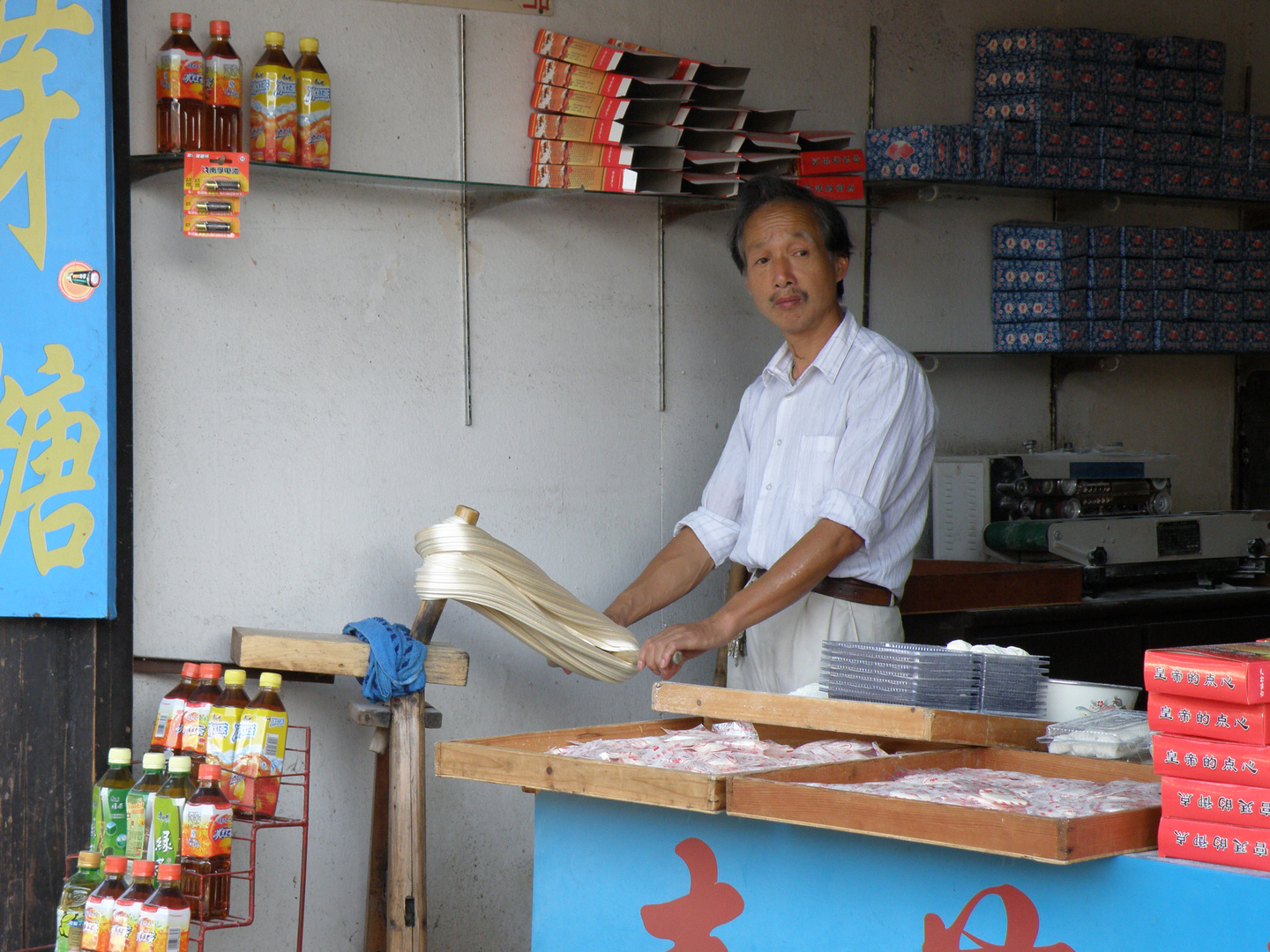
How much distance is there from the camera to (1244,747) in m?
1.55

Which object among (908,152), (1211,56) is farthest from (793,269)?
(1211,56)

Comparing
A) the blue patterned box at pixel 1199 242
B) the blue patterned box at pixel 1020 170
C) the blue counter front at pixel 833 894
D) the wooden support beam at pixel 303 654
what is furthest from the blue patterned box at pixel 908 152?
the blue counter front at pixel 833 894

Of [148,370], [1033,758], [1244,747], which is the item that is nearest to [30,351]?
[148,370]

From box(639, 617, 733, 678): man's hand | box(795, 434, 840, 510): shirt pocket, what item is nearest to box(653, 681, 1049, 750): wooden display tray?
box(639, 617, 733, 678): man's hand

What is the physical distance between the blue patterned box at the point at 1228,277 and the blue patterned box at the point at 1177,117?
16.6 inches

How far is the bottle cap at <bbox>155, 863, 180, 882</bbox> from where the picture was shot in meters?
2.27

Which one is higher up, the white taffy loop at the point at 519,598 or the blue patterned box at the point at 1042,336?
the blue patterned box at the point at 1042,336

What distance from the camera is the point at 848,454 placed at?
9.41 ft

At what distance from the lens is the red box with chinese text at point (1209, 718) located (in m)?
1.54

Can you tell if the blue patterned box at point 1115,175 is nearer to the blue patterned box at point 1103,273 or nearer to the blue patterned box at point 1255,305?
the blue patterned box at point 1103,273

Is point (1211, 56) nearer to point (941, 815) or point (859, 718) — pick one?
point (859, 718)

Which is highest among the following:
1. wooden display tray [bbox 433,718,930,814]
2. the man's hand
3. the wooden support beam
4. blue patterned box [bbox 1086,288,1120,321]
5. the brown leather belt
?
blue patterned box [bbox 1086,288,1120,321]

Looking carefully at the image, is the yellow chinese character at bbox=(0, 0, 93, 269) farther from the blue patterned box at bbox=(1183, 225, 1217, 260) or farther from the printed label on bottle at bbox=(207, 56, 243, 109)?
the blue patterned box at bbox=(1183, 225, 1217, 260)

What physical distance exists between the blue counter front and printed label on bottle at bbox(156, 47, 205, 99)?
1.62 m
